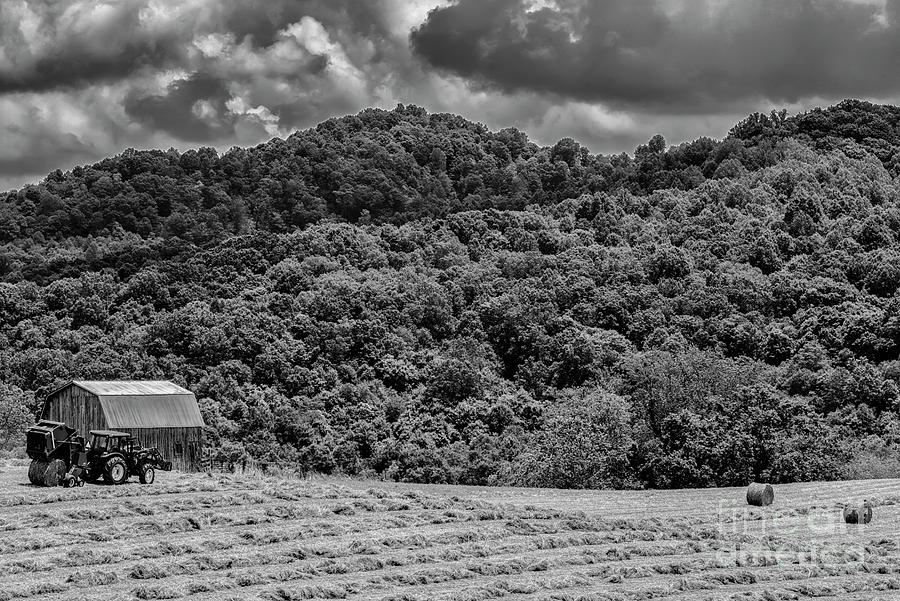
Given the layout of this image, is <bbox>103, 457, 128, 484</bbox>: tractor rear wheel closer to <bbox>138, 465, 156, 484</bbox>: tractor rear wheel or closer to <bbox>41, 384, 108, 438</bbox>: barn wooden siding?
<bbox>138, 465, 156, 484</bbox>: tractor rear wheel

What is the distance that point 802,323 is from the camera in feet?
250

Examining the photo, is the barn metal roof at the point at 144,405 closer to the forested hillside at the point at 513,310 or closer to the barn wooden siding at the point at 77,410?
the barn wooden siding at the point at 77,410

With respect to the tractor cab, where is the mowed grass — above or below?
below

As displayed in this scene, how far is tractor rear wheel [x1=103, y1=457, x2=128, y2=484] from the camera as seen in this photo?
126ft

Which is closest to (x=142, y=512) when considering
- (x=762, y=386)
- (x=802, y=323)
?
(x=762, y=386)

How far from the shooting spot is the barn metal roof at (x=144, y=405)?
→ 4366cm

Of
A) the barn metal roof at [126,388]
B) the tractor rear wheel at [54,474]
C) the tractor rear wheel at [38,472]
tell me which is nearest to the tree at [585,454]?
the barn metal roof at [126,388]

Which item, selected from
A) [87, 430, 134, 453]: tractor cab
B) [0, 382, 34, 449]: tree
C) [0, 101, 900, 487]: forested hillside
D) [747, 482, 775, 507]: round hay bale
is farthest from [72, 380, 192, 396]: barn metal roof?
[747, 482, 775, 507]: round hay bale

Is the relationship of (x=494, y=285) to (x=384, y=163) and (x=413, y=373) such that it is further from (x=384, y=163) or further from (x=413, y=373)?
(x=384, y=163)

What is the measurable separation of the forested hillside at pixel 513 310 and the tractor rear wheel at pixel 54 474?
20.1m

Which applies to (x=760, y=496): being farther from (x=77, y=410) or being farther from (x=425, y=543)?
(x=77, y=410)

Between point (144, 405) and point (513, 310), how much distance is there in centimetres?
4107

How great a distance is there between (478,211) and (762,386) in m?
67.5

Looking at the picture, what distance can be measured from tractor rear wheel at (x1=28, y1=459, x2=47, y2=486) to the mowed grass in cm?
38
